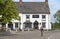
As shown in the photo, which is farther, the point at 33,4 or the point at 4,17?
the point at 33,4

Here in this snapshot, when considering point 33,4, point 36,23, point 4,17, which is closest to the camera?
point 4,17

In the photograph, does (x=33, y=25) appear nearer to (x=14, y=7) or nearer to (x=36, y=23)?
(x=36, y=23)

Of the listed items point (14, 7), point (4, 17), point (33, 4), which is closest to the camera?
point (4, 17)

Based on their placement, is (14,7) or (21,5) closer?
(14,7)

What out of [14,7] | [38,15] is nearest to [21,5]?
[38,15]

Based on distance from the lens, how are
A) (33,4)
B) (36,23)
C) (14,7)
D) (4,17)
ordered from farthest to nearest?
(33,4) < (36,23) < (14,7) < (4,17)

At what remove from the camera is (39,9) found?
94062 millimetres

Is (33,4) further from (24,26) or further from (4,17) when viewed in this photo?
(4,17)

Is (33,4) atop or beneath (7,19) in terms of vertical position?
atop

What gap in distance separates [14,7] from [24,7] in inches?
1624

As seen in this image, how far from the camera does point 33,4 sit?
97812 mm

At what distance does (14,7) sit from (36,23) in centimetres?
3758

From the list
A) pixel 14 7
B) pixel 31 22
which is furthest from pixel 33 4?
pixel 14 7

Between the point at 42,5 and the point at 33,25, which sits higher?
the point at 42,5
